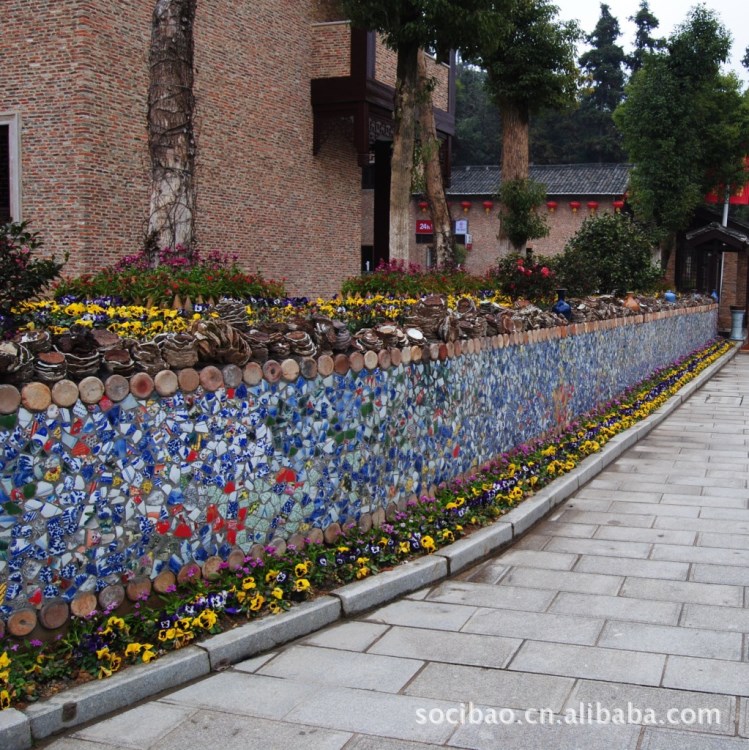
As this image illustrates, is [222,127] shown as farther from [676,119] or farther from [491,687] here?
[676,119]

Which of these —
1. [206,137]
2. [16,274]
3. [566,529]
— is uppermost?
[206,137]

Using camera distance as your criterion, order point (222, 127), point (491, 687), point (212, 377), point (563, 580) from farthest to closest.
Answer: point (222, 127) < point (563, 580) < point (212, 377) < point (491, 687)

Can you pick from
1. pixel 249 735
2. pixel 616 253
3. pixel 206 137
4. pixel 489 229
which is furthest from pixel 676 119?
pixel 249 735

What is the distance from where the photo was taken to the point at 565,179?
3772cm

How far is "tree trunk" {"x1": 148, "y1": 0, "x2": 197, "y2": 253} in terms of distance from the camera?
981 centimetres

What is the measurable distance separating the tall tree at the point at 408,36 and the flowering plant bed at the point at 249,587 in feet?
28.4

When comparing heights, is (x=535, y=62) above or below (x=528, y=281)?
above

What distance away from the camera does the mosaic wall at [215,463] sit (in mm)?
3668

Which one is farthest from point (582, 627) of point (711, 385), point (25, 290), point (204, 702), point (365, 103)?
point (365, 103)

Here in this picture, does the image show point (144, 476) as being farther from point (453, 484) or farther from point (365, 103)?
point (365, 103)

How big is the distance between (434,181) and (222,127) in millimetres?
4300

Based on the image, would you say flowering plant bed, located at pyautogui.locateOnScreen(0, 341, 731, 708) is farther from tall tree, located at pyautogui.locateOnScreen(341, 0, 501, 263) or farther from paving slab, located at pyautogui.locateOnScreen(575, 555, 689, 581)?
tall tree, located at pyautogui.locateOnScreen(341, 0, 501, 263)

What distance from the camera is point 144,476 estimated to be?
4.10 metres

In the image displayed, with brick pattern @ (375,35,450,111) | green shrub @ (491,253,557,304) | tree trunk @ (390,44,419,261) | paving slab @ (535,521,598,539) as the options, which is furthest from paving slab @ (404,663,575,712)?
brick pattern @ (375,35,450,111)
